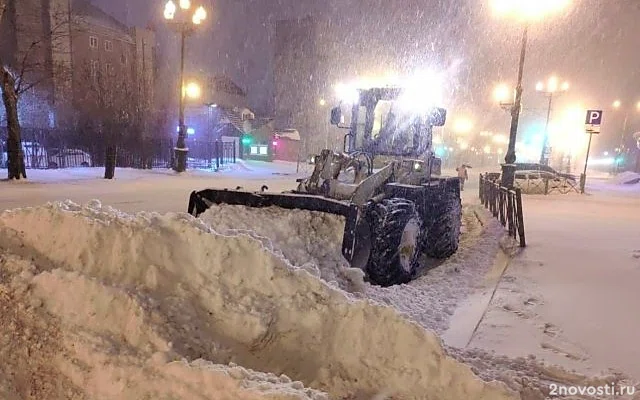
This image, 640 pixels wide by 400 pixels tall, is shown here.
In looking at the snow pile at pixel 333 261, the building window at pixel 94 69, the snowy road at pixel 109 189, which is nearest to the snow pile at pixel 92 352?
the snow pile at pixel 333 261

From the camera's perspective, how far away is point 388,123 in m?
8.83

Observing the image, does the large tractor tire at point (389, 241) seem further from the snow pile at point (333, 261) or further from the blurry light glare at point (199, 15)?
the blurry light glare at point (199, 15)

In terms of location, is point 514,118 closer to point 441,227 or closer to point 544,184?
point 544,184

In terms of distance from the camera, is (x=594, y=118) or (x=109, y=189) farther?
(x=594, y=118)

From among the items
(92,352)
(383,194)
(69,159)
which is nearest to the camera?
(92,352)

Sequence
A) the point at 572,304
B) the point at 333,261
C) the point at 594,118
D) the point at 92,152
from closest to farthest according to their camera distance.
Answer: the point at 572,304
the point at 333,261
the point at 594,118
the point at 92,152

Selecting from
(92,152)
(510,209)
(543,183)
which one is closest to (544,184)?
(543,183)

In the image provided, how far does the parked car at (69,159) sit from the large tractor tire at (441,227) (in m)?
18.1

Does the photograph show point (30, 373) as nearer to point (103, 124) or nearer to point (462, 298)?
point (462, 298)

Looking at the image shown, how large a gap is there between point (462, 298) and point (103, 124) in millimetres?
25850

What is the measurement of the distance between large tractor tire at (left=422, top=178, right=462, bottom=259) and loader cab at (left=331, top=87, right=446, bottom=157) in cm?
87

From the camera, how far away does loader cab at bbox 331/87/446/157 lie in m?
8.48

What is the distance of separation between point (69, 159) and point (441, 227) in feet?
66.6

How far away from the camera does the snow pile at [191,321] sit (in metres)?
2.74
